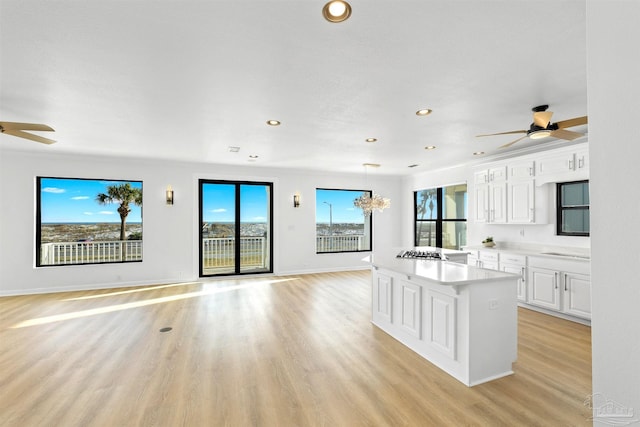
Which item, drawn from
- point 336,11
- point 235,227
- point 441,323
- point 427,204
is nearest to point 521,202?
point 427,204

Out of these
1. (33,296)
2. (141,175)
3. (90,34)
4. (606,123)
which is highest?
(90,34)

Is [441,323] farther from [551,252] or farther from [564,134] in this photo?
[551,252]

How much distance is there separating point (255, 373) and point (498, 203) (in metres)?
5.14

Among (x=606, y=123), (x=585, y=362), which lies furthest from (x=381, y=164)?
(x=606, y=123)

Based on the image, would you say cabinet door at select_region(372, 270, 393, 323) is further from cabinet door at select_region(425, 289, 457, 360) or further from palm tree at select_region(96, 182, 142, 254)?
palm tree at select_region(96, 182, 142, 254)

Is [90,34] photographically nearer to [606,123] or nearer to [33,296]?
[606,123]

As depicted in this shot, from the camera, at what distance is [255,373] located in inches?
109

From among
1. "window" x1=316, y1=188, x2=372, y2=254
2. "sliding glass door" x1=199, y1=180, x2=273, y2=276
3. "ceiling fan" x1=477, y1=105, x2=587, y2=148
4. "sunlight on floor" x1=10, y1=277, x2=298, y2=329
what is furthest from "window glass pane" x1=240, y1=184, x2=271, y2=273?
"ceiling fan" x1=477, y1=105, x2=587, y2=148

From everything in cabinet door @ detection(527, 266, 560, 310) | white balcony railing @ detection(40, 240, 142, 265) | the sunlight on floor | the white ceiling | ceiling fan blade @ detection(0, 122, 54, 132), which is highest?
the white ceiling

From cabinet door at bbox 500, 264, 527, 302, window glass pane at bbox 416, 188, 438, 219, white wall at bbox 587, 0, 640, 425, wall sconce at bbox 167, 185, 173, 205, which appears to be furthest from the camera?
window glass pane at bbox 416, 188, 438, 219

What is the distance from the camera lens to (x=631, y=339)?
657 mm

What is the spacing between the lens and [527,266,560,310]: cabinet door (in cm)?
423

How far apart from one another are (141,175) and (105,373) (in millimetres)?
A: 4612

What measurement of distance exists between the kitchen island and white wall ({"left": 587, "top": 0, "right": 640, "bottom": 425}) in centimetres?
192
